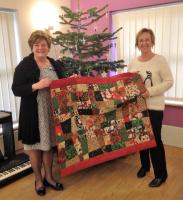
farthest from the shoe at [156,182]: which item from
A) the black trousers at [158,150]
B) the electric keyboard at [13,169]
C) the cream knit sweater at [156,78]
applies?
the electric keyboard at [13,169]

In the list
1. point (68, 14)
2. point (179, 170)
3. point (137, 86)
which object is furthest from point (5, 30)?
point (179, 170)

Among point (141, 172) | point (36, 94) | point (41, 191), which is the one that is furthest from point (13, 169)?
point (141, 172)

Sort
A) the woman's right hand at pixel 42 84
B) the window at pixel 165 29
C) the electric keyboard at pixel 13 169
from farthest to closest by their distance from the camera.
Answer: the window at pixel 165 29 → the electric keyboard at pixel 13 169 → the woman's right hand at pixel 42 84

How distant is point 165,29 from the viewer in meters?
3.13

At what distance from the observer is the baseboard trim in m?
3.23

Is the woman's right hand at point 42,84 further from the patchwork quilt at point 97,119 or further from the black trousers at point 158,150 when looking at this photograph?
the black trousers at point 158,150

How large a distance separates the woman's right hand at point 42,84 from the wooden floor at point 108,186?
960 millimetres

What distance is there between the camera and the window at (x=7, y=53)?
3.14 meters

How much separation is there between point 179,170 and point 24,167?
1.60 metres

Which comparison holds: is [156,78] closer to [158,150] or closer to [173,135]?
[158,150]

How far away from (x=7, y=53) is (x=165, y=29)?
6.60 ft

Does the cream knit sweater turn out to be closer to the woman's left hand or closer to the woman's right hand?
the woman's left hand

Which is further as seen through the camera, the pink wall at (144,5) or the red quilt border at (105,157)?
the pink wall at (144,5)

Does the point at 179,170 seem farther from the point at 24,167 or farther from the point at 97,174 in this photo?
the point at 24,167
